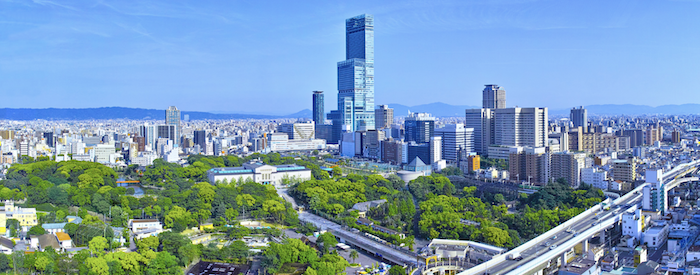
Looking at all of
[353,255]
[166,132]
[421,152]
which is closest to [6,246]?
[353,255]

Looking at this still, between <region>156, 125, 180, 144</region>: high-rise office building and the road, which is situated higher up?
<region>156, 125, 180, 144</region>: high-rise office building

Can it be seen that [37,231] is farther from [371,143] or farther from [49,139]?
[49,139]

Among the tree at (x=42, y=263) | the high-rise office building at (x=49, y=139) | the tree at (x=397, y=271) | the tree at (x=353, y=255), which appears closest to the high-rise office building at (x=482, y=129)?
the tree at (x=353, y=255)

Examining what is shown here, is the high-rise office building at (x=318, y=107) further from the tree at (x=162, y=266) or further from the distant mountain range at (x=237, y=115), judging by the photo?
the tree at (x=162, y=266)

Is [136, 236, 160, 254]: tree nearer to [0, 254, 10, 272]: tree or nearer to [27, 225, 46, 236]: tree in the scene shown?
[0, 254, 10, 272]: tree

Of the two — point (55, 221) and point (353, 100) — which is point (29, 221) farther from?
point (353, 100)

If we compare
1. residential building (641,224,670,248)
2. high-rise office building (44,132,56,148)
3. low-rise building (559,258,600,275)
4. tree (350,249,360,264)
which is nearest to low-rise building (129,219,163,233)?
tree (350,249,360,264)
